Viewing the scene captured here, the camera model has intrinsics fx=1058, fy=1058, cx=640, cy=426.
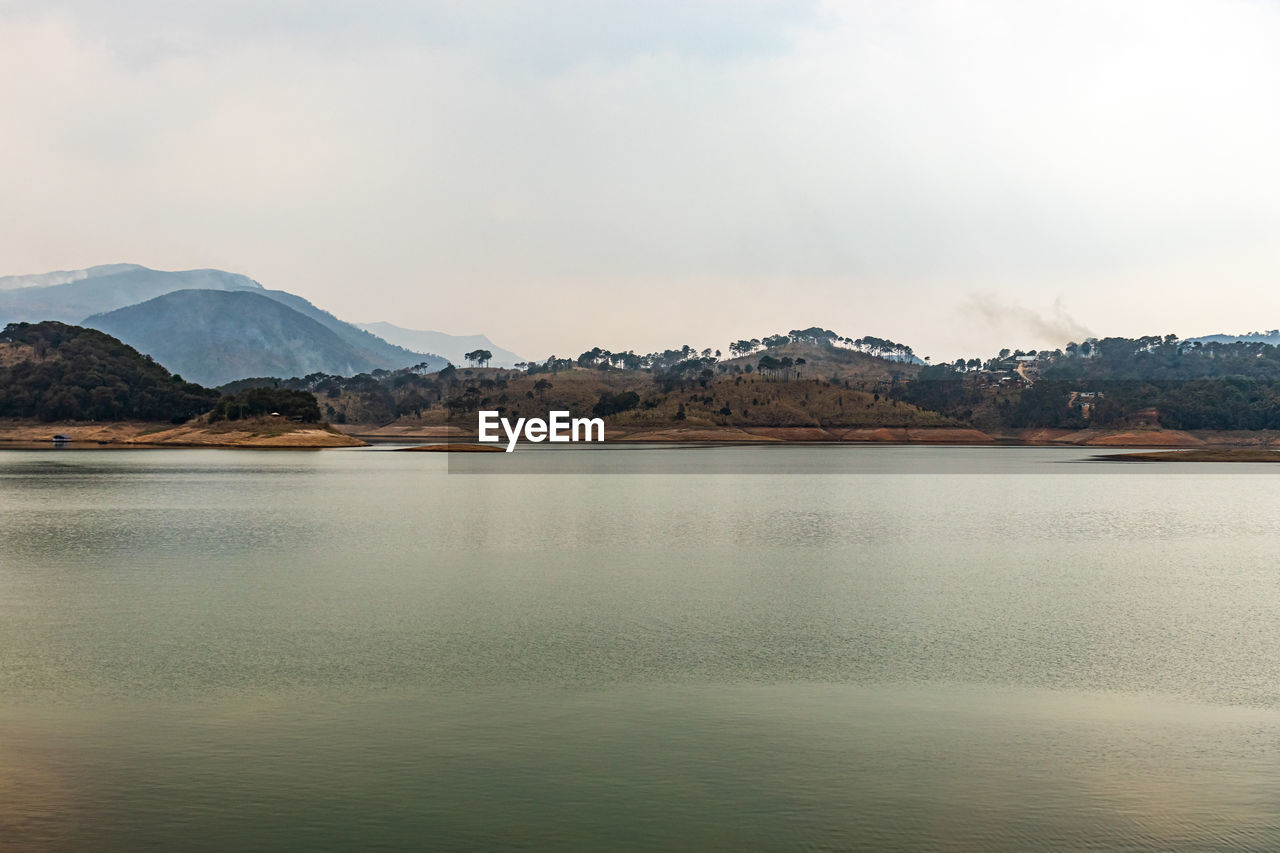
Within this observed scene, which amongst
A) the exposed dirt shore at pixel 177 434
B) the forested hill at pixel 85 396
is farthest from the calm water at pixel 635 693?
the forested hill at pixel 85 396

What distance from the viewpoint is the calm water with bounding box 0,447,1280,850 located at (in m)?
13.6

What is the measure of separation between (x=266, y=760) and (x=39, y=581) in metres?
22.6

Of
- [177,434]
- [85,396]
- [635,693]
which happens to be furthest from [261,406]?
[635,693]

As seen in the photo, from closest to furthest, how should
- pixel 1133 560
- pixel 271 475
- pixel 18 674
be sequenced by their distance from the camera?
pixel 18 674, pixel 1133 560, pixel 271 475

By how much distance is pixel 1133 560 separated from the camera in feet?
136

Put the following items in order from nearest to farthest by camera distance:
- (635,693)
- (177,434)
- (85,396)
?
1. (635,693)
2. (177,434)
3. (85,396)

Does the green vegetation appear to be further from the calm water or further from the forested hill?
the calm water

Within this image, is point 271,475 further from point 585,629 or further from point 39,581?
point 585,629

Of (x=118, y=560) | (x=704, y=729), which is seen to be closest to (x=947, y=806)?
(x=704, y=729)

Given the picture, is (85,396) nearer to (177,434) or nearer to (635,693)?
(177,434)

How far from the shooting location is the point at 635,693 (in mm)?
19734

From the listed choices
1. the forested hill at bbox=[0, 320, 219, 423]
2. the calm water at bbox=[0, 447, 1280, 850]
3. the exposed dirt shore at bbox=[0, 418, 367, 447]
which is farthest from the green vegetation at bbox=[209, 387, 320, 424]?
the calm water at bbox=[0, 447, 1280, 850]

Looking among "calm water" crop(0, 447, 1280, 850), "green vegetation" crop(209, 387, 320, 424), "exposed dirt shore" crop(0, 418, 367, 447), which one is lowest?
"calm water" crop(0, 447, 1280, 850)

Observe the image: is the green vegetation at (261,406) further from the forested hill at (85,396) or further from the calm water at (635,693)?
the calm water at (635,693)
